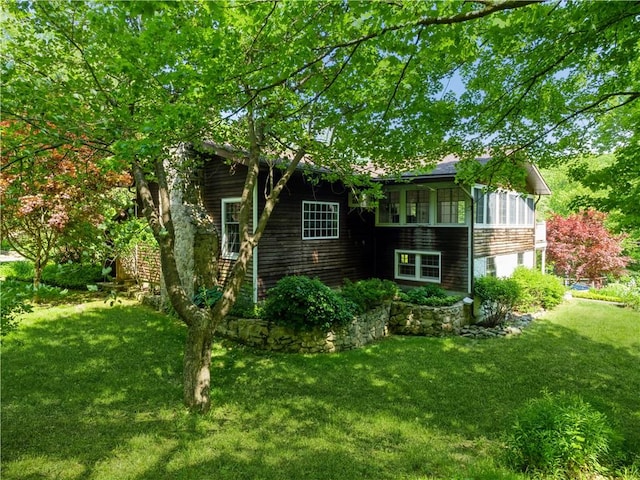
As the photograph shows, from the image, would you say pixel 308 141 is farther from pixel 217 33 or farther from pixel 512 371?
pixel 512 371

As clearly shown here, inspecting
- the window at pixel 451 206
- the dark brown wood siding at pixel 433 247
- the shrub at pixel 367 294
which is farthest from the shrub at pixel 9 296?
the window at pixel 451 206

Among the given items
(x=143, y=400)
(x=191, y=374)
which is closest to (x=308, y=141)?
(x=191, y=374)

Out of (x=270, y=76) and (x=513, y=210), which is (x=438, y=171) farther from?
(x=270, y=76)

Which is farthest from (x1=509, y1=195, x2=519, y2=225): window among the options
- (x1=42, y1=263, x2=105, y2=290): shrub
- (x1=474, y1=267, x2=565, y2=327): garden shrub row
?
(x1=42, y1=263, x2=105, y2=290): shrub

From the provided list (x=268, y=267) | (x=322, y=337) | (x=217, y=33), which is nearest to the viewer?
(x=217, y=33)

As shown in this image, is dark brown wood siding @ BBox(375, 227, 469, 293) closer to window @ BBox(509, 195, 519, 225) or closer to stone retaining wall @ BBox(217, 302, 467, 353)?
stone retaining wall @ BBox(217, 302, 467, 353)

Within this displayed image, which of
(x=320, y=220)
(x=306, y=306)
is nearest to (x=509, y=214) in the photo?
(x=320, y=220)

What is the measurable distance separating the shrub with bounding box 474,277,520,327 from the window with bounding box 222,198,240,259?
8216 millimetres

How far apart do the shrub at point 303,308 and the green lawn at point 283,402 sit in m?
0.84

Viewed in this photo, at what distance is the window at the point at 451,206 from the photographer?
1256 centimetres

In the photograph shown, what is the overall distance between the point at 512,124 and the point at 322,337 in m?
6.29

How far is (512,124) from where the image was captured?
684 cm

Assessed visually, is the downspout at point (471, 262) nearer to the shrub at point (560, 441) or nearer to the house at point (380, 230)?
the house at point (380, 230)

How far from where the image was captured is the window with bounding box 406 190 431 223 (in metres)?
13.3
